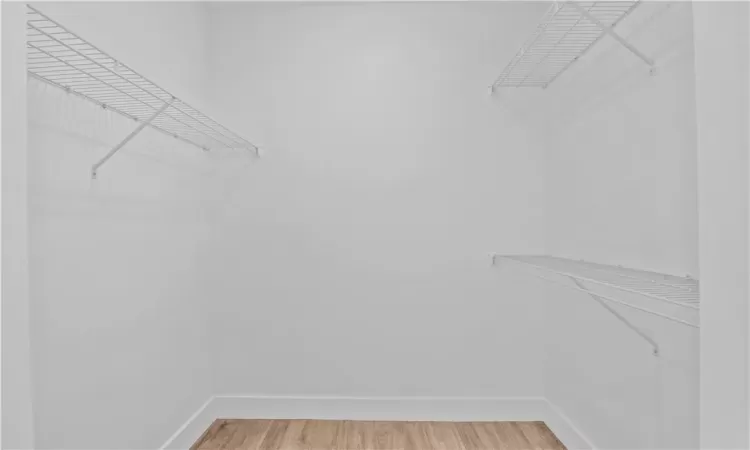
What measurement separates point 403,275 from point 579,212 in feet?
2.88

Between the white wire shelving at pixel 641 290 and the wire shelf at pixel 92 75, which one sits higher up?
the wire shelf at pixel 92 75

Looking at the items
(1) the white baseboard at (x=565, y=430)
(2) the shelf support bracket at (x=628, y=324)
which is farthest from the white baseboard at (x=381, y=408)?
(2) the shelf support bracket at (x=628, y=324)

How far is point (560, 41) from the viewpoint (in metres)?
1.59

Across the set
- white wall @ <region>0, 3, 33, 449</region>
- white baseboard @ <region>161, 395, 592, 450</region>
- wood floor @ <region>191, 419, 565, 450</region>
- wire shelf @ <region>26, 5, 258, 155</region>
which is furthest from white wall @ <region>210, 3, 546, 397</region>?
white wall @ <region>0, 3, 33, 449</region>

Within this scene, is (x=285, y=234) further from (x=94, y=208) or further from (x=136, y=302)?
(x=94, y=208)

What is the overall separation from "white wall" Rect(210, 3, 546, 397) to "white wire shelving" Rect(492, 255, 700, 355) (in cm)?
49

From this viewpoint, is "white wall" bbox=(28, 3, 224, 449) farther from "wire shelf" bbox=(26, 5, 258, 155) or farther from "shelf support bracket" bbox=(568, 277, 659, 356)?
"shelf support bracket" bbox=(568, 277, 659, 356)

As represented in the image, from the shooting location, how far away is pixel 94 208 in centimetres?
144

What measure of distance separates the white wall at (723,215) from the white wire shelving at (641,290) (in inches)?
18.5

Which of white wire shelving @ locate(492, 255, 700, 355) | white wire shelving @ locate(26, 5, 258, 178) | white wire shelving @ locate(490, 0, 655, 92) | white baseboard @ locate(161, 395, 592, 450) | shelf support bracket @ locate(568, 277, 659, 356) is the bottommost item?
white baseboard @ locate(161, 395, 592, 450)

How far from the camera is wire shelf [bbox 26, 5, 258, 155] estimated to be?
1033 millimetres

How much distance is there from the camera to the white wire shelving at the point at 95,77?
41.3 inches

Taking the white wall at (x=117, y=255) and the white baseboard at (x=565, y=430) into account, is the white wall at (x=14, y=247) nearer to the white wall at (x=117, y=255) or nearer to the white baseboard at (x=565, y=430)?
the white wall at (x=117, y=255)

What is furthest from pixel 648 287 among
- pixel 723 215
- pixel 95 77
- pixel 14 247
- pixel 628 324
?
pixel 95 77
